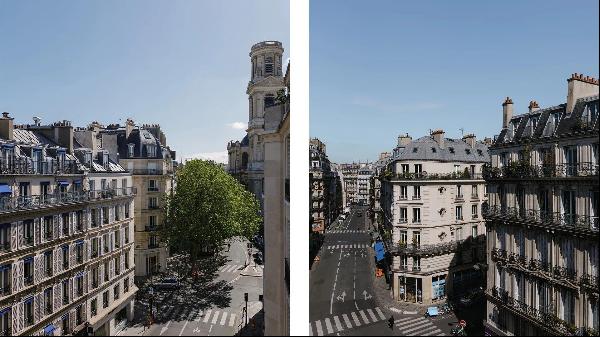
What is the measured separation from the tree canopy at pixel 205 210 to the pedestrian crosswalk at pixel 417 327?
4.44 feet

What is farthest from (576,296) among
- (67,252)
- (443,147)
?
(67,252)

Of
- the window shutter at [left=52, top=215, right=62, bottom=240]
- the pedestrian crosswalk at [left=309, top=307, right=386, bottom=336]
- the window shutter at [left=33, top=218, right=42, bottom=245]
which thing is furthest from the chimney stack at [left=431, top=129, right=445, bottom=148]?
the window shutter at [left=33, top=218, right=42, bottom=245]

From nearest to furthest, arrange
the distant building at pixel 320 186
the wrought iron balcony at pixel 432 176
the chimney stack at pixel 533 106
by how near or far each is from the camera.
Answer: the chimney stack at pixel 533 106 < the wrought iron balcony at pixel 432 176 < the distant building at pixel 320 186

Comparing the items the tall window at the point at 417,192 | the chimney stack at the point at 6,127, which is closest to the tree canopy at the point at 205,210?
the chimney stack at the point at 6,127

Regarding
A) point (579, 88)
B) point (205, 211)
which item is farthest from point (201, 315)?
point (579, 88)

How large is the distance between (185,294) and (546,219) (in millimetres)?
2581

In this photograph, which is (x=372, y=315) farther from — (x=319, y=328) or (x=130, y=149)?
(x=130, y=149)

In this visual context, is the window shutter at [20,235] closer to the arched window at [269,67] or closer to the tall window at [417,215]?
the arched window at [269,67]

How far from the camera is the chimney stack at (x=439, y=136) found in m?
2.96

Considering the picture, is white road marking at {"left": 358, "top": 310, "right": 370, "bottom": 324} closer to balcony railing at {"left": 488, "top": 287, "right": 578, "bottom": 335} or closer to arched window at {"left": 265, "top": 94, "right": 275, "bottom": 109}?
balcony railing at {"left": 488, "top": 287, "right": 578, "bottom": 335}

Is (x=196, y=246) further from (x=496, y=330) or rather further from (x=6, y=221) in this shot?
(x=496, y=330)

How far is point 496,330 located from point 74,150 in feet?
11.2

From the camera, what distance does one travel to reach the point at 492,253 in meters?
2.95

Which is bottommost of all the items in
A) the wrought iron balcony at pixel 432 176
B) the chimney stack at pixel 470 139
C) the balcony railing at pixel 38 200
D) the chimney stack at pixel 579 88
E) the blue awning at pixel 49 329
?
the blue awning at pixel 49 329
